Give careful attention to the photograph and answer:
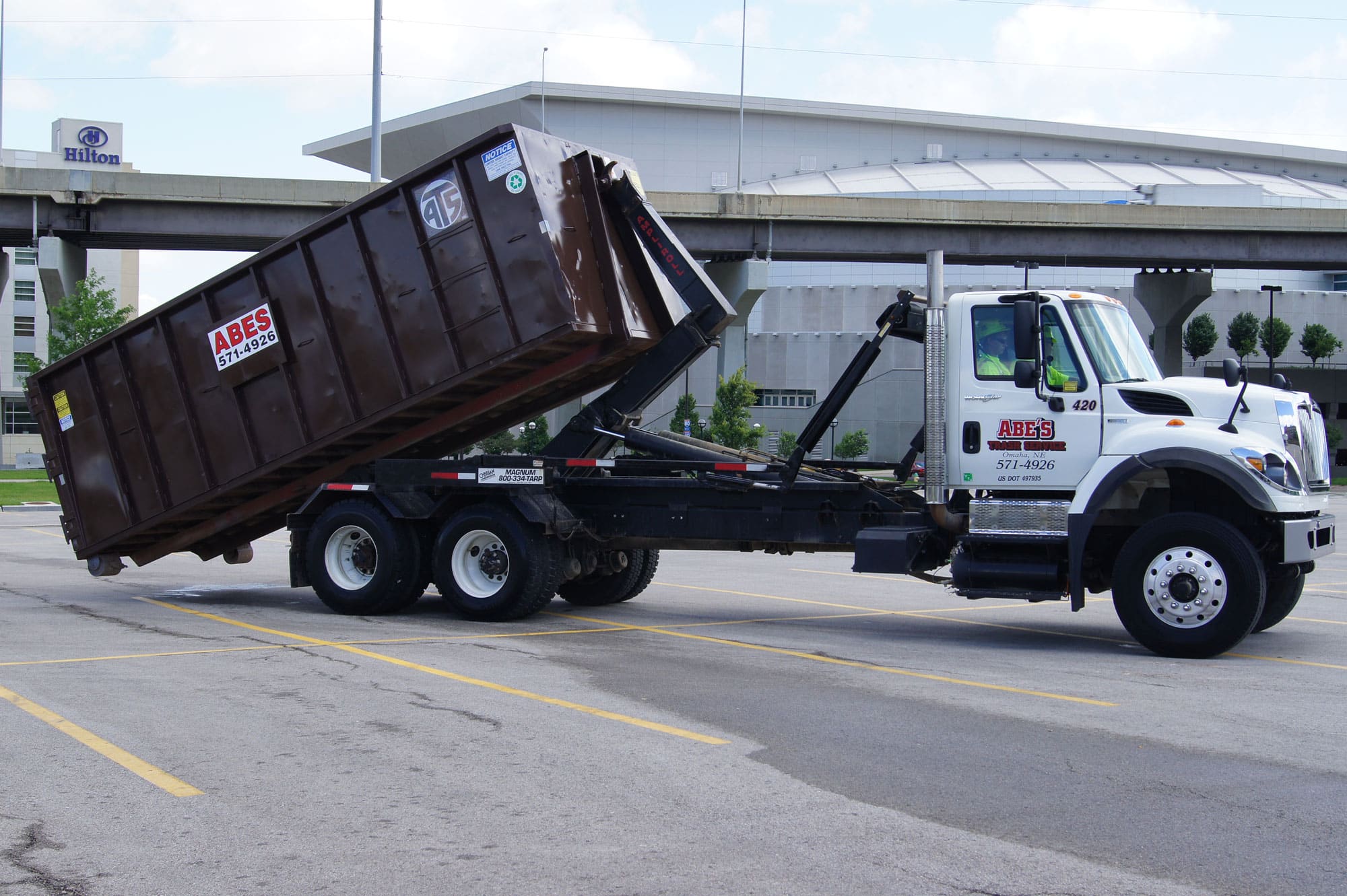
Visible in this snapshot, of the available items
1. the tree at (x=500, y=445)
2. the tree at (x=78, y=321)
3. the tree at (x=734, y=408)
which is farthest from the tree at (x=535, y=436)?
the tree at (x=78, y=321)

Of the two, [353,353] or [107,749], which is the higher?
[353,353]

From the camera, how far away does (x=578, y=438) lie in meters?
12.3

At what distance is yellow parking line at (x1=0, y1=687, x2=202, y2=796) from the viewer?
5.82 metres

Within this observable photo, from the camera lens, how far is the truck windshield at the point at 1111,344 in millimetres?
10109

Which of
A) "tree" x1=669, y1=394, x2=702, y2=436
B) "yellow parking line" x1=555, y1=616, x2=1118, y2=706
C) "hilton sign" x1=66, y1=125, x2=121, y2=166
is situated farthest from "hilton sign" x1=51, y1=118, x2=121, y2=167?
"yellow parking line" x1=555, y1=616, x2=1118, y2=706

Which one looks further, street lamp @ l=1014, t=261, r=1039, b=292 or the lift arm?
street lamp @ l=1014, t=261, r=1039, b=292

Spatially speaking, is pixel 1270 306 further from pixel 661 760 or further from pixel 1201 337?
pixel 661 760

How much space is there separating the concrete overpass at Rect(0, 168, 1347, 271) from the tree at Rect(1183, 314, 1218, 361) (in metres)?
12.6

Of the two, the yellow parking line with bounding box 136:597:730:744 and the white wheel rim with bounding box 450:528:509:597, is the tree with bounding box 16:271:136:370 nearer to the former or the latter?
the yellow parking line with bounding box 136:597:730:744

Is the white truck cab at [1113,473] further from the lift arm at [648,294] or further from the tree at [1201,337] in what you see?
the tree at [1201,337]

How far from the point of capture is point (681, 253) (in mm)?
11562

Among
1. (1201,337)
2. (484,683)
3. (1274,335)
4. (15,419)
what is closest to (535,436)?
(1201,337)

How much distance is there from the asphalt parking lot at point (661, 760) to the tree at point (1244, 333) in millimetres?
58216

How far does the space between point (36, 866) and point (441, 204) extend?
7.52m
